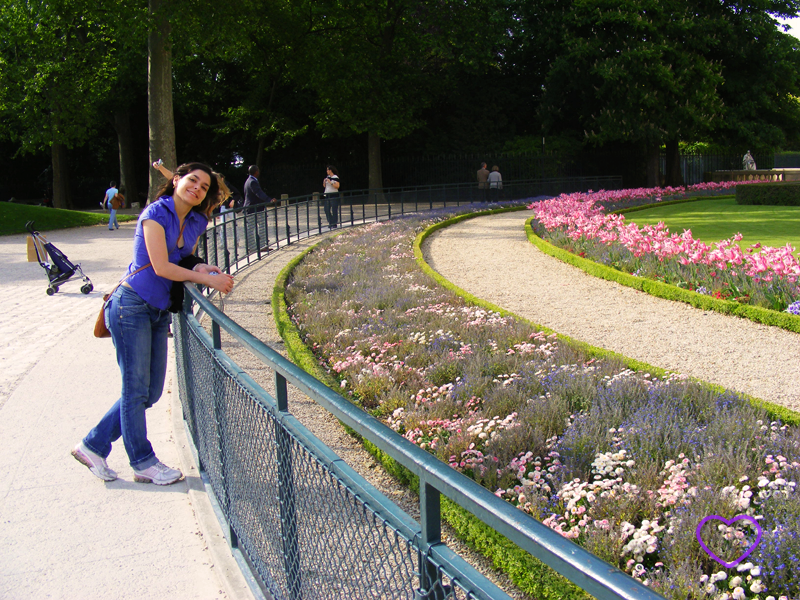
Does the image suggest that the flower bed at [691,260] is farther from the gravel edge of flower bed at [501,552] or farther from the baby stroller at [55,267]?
the baby stroller at [55,267]

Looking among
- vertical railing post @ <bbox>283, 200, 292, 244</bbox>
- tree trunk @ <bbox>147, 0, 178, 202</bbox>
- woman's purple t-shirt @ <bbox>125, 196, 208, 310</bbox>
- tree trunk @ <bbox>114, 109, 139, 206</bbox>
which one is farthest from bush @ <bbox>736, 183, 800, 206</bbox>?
tree trunk @ <bbox>114, 109, 139, 206</bbox>

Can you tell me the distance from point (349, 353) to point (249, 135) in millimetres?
31386

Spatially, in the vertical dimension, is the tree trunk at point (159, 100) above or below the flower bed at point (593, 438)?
above

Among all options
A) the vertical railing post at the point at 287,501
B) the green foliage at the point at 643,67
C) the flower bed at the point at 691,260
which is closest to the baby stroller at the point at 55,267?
the flower bed at the point at 691,260

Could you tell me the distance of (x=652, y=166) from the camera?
3316cm

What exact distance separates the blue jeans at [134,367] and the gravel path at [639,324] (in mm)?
4314

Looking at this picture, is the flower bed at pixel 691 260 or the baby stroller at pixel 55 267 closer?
the flower bed at pixel 691 260

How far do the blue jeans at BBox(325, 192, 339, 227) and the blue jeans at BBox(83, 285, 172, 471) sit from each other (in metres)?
14.4

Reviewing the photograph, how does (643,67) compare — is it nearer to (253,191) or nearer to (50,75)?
(253,191)

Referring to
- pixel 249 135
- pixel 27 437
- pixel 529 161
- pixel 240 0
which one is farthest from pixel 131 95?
pixel 27 437

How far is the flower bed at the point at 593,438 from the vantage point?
9.94 ft

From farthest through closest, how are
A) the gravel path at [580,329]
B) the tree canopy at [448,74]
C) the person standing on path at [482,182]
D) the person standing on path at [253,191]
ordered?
the tree canopy at [448,74] < the person standing on path at [482,182] < the person standing on path at [253,191] < the gravel path at [580,329]

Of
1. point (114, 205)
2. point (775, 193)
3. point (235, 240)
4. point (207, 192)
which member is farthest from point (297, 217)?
point (775, 193)

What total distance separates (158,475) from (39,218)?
68.2ft
